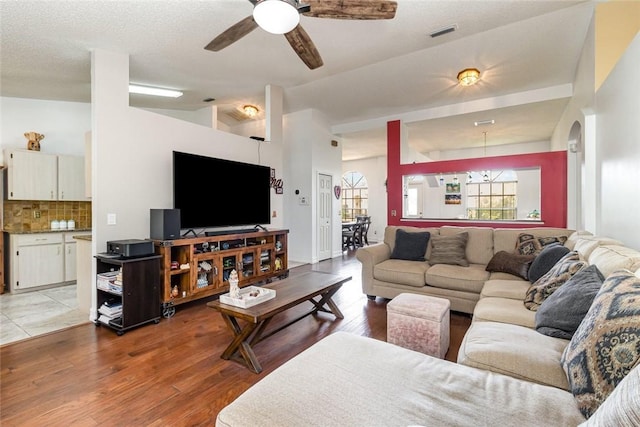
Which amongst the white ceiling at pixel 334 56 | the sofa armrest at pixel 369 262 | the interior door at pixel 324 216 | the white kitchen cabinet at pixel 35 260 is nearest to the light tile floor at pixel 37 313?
the white kitchen cabinet at pixel 35 260

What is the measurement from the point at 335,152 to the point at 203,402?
19.3ft

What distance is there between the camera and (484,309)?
81.0 inches

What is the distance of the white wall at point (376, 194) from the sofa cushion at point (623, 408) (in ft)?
30.7

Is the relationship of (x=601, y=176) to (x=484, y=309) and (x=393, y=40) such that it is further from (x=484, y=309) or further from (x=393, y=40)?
(x=393, y=40)

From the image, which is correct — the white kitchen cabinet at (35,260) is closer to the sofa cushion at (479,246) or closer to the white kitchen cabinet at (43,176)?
the white kitchen cabinet at (43,176)

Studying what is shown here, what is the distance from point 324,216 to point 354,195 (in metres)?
4.46

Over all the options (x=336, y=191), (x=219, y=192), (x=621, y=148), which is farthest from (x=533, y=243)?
(x=336, y=191)

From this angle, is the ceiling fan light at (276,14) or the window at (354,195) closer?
the ceiling fan light at (276,14)

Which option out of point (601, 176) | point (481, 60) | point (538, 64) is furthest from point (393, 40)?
point (601, 176)

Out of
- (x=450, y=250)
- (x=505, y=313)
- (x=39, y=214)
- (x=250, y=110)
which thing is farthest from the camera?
(x=250, y=110)

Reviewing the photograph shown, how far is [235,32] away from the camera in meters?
2.52

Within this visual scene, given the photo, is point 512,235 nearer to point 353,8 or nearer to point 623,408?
point 353,8

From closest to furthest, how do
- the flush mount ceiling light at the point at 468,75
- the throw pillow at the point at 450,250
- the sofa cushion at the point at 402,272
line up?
the sofa cushion at the point at 402,272 → the throw pillow at the point at 450,250 → the flush mount ceiling light at the point at 468,75

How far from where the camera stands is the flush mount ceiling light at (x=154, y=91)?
4.36 m
